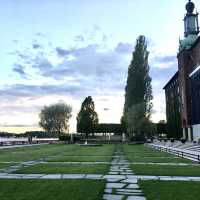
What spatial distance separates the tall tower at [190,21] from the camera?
64125mm

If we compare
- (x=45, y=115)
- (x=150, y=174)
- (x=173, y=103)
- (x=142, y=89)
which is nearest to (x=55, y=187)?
(x=150, y=174)

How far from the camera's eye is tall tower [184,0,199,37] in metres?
64.1

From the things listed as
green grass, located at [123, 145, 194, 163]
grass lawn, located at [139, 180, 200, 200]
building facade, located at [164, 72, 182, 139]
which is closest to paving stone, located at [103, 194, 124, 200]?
grass lawn, located at [139, 180, 200, 200]

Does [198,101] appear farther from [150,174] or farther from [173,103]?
[150,174]

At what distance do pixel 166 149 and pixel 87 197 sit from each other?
27565 millimetres

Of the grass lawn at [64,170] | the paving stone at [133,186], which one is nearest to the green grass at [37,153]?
the grass lawn at [64,170]

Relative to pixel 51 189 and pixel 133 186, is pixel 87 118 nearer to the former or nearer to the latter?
pixel 133 186

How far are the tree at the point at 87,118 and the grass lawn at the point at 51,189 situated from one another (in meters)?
77.0

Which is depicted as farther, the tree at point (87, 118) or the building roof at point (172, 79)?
the tree at point (87, 118)

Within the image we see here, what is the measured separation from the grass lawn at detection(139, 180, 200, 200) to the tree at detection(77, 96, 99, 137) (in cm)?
7725

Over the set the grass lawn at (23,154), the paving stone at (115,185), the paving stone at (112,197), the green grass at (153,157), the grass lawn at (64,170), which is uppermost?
the grass lawn at (23,154)

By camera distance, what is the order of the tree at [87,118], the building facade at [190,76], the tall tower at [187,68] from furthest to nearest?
the tree at [87,118], the tall tower at [187,68], the building facade at [190,76]

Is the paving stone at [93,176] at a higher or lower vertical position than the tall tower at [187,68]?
lower

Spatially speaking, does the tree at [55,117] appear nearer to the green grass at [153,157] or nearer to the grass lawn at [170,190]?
the green grass at [153,157]
